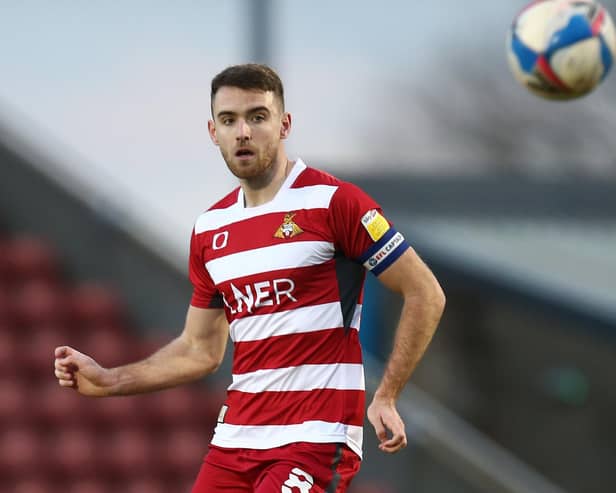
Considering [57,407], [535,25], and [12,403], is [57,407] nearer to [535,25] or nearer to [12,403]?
[12,403]

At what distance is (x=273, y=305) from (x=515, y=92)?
17.9 metres

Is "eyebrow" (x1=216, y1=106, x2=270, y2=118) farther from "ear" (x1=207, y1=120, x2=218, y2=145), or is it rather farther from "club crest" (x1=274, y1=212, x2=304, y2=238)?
"club crest" (x1=274, y1=212, x2=304, y2=238)

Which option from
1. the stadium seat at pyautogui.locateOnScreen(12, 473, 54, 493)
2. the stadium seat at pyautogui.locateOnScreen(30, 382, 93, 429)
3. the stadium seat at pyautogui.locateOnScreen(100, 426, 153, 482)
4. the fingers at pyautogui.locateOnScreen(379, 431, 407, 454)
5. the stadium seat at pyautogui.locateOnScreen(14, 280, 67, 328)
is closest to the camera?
the fingers at pyautogui.locateOnScreen(379, 431, 407, 454)

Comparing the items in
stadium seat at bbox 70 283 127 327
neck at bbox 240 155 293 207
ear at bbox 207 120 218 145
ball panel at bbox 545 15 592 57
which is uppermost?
ball panel at bbox 545 15 592 57

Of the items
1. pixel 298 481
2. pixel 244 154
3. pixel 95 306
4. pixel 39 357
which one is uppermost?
pixel 244 154

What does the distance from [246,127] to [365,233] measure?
19.8 inches

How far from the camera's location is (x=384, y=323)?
13469mm

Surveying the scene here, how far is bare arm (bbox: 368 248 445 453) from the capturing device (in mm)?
4152

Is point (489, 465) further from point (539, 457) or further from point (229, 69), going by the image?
→ point (229, 69)

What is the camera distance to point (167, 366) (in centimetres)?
470

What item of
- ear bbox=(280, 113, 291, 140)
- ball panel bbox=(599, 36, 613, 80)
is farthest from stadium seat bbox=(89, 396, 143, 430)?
ear bbox=(280, 113, 291, 140)

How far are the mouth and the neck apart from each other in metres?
0.13

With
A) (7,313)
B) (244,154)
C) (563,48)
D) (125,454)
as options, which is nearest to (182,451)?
(125,454)

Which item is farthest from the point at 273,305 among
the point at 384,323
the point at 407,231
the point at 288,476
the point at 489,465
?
the point at 384,323
